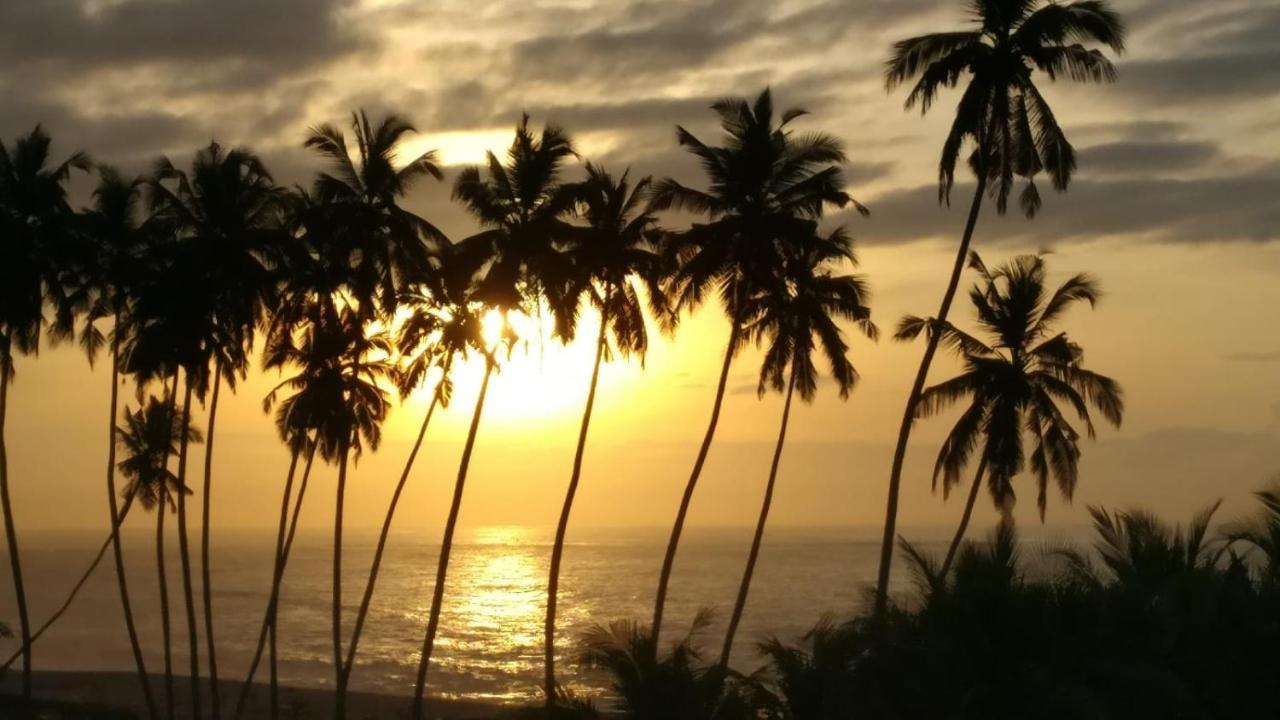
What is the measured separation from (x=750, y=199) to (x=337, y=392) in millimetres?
12535

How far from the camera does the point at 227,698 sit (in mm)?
63656

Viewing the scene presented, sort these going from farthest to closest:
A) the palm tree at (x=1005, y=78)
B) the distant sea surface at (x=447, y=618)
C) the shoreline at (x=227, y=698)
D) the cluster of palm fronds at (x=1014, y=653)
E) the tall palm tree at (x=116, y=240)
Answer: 1. the distant sea surface at (x=447, y=618)
2. the shoreline at (x=227, y=698)
3. the tall palm tree at (x=116, y=240)
4. the palm tree at (x=1005, y=78)
5. the cluster of palm fronds at (x=1014, y=653)

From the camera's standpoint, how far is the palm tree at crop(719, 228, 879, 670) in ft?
120

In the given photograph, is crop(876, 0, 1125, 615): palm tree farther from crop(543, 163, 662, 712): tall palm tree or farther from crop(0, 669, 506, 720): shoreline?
crop(0, 669, 506, 720): shoreline

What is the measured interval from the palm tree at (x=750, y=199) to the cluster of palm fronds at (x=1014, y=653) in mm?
15378

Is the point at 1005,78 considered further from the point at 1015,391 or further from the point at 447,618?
the point at 447,618

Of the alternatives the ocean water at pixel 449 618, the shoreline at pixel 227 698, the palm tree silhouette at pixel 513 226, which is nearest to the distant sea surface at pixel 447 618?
the ocean water at pixel 449 618

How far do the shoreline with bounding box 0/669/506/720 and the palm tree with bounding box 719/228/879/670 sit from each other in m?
18.0

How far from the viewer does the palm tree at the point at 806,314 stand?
120ft

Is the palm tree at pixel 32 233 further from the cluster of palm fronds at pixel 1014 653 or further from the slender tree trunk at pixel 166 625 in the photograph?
the cluster of palm fronds at pixel 1014 653

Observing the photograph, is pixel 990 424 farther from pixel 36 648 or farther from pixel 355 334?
pixel 36 648

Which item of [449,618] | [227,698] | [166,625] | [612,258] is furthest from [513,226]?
[449,618]

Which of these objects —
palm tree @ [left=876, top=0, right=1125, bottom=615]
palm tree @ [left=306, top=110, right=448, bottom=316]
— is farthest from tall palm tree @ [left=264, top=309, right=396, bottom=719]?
palm tree @ [left=876, top=0, right=1125, bottom=615]

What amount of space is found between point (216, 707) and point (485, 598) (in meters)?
108
